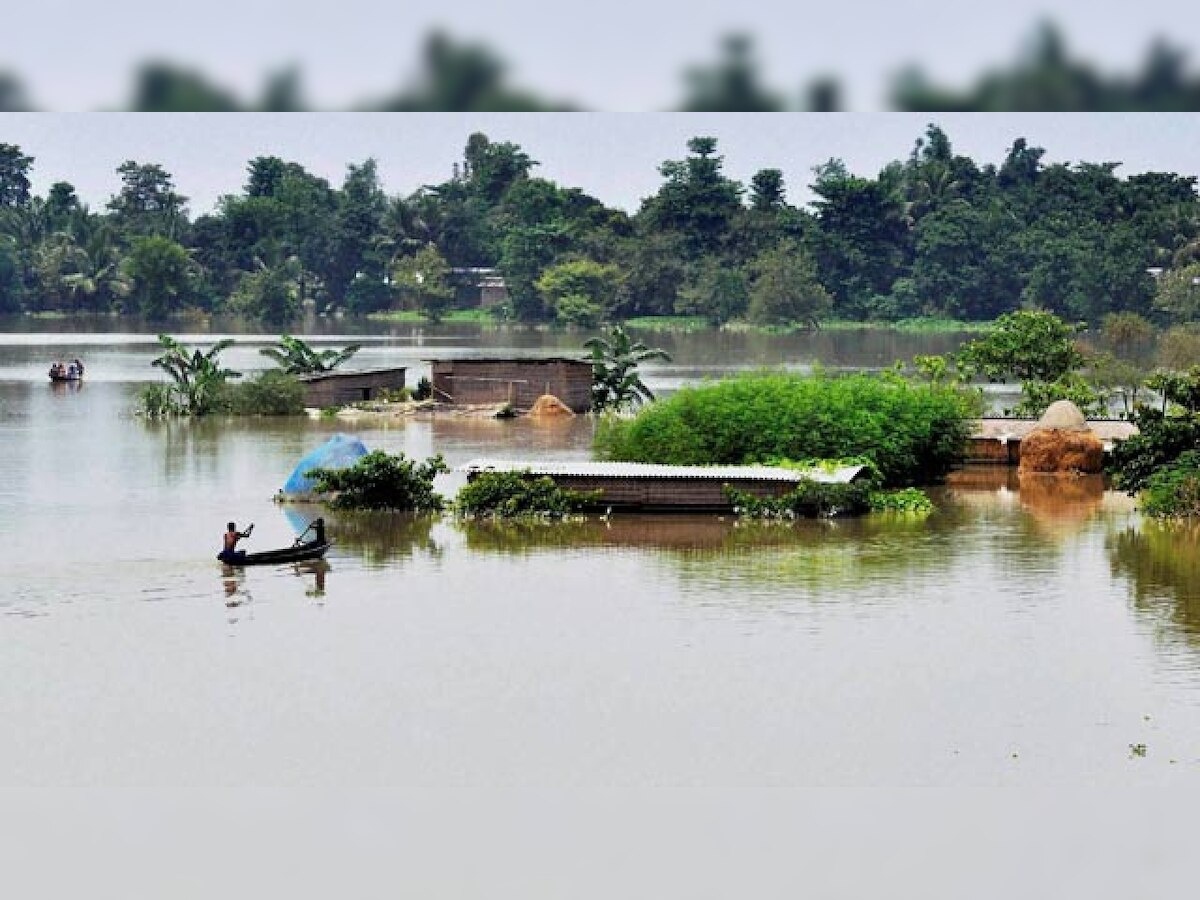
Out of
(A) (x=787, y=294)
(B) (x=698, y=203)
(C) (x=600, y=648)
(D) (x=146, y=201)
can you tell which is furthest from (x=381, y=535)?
(D) (x=146, y=201)

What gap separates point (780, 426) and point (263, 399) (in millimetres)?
14404

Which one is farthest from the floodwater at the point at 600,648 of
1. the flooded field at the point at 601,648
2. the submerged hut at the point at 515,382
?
the submerged hut at the point at 515,382

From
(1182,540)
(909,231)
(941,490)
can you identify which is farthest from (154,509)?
(909,231)

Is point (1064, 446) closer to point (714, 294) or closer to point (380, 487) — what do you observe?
point (380, 487)

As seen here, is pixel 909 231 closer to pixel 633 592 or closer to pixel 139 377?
pixel 139 377

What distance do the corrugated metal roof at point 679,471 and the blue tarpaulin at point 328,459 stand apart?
128 centimetres

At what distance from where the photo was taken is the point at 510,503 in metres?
24.2

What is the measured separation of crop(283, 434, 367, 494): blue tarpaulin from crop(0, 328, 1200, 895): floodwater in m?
0.37

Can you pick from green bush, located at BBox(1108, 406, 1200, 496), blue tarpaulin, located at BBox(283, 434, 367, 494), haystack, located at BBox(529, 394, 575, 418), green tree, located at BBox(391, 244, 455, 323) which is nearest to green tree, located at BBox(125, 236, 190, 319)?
green tree, located at BBox(391, 244, 455, 323)

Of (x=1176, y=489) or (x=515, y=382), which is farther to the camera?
(x=515, y=382)

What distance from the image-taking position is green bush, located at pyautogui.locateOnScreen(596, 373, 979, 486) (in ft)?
86.0

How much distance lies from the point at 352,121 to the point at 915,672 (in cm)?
8698

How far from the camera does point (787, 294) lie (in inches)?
3221

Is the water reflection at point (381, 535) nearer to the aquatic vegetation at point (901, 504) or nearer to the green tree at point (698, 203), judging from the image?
the aquatic vegetation at point (901, 504)
